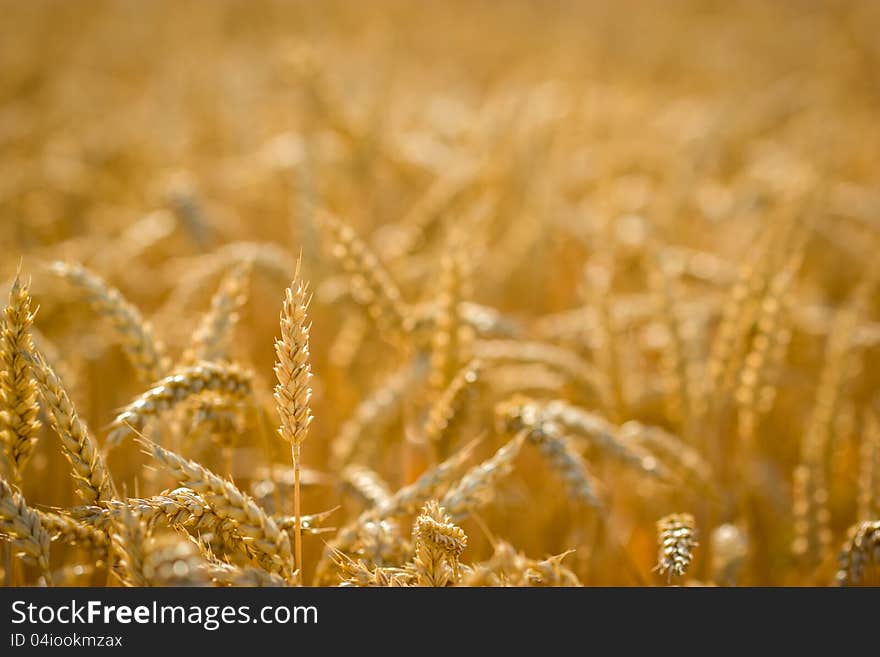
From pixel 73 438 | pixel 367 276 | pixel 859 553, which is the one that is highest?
pixel 367 276

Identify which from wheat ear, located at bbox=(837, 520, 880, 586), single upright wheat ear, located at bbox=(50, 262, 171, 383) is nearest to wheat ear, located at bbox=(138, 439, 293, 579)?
single upright wheat ear, located at bbox=(50, 262, 171, 383)

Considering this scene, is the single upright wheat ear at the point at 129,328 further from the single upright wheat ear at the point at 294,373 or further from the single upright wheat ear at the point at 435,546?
the single upright wheat ear at the point at 435,546

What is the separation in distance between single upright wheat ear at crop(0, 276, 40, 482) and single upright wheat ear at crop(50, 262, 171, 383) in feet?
1.00

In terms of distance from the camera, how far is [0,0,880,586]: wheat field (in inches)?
39.1

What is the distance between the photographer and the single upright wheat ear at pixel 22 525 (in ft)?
2.90

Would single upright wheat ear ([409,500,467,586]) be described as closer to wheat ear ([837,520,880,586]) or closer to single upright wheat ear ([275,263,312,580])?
single upright wheat ear ([275,263,312,580])

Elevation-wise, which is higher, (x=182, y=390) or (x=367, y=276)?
(x=367, y=276)

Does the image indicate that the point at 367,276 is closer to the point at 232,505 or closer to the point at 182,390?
the point at 182,390

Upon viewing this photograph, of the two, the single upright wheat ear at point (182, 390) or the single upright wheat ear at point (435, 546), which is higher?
the single upright wheat ear at point (182, 390)

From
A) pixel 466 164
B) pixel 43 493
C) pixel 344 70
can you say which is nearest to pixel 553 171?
pixel 466 164

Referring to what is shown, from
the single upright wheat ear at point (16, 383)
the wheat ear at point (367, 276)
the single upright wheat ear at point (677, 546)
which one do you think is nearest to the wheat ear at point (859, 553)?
the single upright wheat ear at point (677, 546)

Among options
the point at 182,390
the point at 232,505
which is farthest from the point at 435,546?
the point at 182,390

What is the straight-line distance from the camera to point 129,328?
49.8 inches

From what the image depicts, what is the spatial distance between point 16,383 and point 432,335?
2.70 feet
